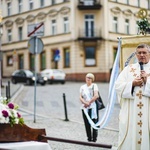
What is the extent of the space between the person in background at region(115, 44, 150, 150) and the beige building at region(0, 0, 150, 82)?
34500mm

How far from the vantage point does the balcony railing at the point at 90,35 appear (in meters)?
41.5

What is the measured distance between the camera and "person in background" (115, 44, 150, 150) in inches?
204

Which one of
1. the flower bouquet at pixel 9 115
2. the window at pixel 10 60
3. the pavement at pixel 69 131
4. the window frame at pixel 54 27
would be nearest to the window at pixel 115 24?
the window frame at pixel 54 27

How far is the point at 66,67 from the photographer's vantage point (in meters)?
42.8

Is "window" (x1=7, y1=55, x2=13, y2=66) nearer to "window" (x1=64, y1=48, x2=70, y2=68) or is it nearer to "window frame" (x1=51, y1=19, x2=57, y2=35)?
"window frame" (x1=51, y1=19, x2=57, y2=35)

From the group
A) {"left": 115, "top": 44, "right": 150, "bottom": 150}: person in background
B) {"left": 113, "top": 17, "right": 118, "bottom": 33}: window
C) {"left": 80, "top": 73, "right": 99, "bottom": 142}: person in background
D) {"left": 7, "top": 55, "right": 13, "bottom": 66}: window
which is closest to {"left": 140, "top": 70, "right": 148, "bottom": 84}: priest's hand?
{"left": 115, "top": 44, "right": 150, "bottom": 150}: person in background

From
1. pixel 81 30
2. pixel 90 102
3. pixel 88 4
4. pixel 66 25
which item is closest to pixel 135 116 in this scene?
pixel 90 102

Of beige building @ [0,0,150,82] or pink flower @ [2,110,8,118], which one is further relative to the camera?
beige building @ [0,0,150,82]

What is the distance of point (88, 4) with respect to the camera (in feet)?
138

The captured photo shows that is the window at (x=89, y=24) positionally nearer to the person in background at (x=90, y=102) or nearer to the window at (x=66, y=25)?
the window at (x=66, y=25)

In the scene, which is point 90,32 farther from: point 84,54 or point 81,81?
point 81,81

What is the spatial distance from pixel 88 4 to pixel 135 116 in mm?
37552

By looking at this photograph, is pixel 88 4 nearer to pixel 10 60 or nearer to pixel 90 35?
pixel 90 35

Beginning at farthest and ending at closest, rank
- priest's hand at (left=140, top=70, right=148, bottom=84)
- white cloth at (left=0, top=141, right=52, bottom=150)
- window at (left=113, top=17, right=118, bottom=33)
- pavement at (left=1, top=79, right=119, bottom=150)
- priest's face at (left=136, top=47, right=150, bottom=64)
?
1. window at (left=113, top=17, right=118, bottom=33)
2. pavement at (left=1, top=79, right=119, bottom=150)
3. priest's face at (left=136, top=47, right=150, bottom=64)
4. priest's hand at (left=140, top=70, right=148, bottom=84)
5. white cloth at (left=0, top=141, right=52, bottom=150)
